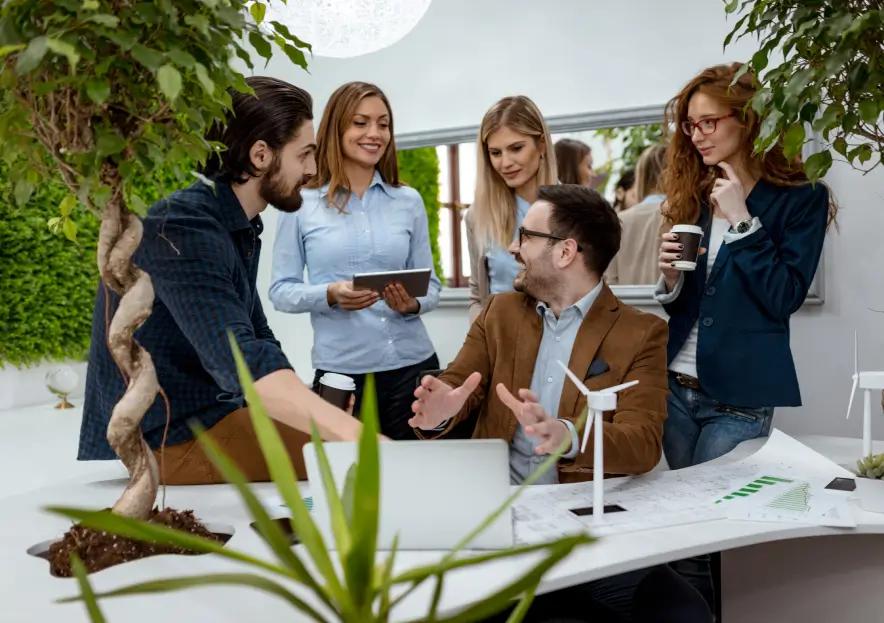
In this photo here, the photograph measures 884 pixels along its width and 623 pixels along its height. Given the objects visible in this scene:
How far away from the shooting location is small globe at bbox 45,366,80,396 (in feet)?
17.5

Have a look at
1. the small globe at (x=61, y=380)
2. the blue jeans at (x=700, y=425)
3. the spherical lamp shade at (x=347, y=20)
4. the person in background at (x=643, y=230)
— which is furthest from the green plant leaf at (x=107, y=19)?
the small globe at (x=61, y=380)

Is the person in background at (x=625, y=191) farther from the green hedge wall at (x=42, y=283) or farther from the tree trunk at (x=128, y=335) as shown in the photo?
the green hedge wall at (x=42, y=283)

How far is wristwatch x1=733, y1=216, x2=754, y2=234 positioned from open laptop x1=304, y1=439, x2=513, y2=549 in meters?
1.22

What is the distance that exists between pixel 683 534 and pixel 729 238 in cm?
100

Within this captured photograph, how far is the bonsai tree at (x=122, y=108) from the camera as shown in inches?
53.5

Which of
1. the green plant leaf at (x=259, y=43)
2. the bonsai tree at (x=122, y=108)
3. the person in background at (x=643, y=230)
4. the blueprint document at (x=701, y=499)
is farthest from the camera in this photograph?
the person in background at (x=643, y=230)

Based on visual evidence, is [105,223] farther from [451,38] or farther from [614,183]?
[451,38]

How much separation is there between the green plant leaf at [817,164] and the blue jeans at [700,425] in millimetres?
758

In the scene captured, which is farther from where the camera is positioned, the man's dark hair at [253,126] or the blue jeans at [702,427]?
the blue jeans at [702,427]

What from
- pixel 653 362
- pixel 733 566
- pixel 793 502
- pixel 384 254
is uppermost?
pixel 384 254

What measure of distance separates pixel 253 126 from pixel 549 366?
3.09 ft

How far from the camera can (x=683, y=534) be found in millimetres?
1648

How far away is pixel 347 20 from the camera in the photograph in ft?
10.0

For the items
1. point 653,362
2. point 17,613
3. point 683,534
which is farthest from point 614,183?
point 17,613
